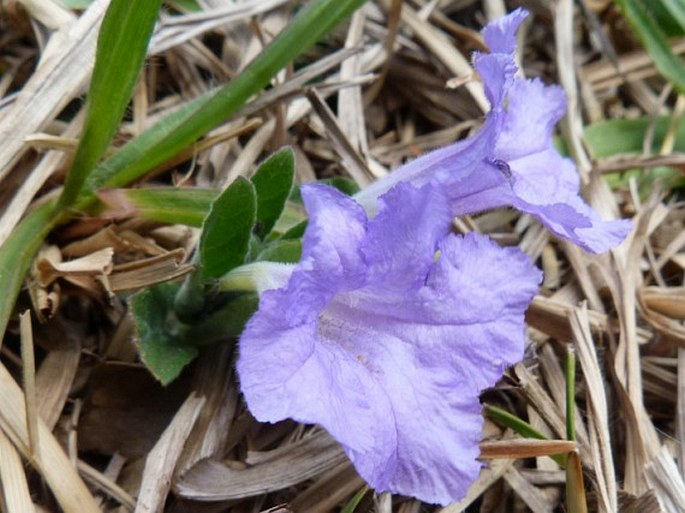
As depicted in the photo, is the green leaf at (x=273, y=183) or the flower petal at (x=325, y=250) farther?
the green leaf at (x=273, y=183)

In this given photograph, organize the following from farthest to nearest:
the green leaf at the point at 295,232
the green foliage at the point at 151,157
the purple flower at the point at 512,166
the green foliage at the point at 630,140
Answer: the green foliage at the point at 630,140 → the green leaf at the point at 295,232 → the green foliage at the point at 151,157 → the purple flower at the point at 512,166

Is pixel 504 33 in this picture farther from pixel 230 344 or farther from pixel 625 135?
pixel 625 135

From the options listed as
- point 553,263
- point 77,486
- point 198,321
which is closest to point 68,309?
point 198,321

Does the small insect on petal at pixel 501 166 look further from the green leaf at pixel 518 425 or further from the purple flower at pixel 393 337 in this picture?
the green leaf at pixel 518 425

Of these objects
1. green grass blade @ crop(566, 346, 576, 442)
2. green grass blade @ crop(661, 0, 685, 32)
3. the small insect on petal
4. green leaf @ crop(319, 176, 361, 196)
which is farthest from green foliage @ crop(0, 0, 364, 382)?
green grass blade @ crop(661, 0, 685, 32)

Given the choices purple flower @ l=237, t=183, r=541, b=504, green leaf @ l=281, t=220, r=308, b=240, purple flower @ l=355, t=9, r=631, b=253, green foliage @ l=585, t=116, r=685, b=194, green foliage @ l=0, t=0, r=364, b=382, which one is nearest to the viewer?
purple flower @ l=237, t=183, r=541, b=504

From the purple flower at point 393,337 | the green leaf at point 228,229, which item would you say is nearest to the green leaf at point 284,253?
the green leaf at point 228,229

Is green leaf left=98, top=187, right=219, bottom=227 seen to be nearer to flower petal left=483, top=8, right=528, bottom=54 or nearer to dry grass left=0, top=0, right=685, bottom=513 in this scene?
dry grass left=0, top=0, right=685, bottom=513

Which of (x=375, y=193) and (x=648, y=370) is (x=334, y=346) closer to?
(x=375, y=193)
